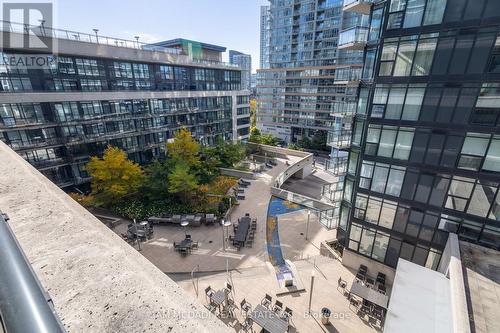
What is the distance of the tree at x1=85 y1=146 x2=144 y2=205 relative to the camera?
23656 mm

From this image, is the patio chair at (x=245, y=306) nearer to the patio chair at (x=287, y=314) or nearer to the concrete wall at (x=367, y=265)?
the patio chair at (x=287, y=314)

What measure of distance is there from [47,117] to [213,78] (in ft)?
86.2

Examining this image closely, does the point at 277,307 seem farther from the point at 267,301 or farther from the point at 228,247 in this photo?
the point at 228,247

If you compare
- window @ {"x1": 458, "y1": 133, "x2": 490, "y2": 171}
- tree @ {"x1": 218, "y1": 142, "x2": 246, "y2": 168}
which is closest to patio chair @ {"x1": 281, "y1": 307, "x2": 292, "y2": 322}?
window @ {"x1": 458, "y1": 133, "x2": 490, "y2": 171}

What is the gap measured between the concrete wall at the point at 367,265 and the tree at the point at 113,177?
21652mm

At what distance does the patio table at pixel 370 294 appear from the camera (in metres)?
13.2


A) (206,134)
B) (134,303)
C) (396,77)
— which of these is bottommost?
(206,134)

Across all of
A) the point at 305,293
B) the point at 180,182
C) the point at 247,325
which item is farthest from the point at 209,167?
the point at 247,325

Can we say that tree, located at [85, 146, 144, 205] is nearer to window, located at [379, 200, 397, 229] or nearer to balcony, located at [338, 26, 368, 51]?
balcony, located at [338, 26, 368, 51]

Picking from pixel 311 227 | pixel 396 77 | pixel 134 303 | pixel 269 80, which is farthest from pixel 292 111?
pixel 134 303

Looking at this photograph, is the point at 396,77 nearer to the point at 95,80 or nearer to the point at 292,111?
the point at 95,80

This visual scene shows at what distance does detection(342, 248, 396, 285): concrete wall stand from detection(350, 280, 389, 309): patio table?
2535 millimetres

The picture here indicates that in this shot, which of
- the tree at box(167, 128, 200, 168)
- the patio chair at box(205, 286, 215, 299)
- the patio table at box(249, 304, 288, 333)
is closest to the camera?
the patio table at box(249, 304, 288, 333)

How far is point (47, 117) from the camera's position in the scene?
25750 mm
